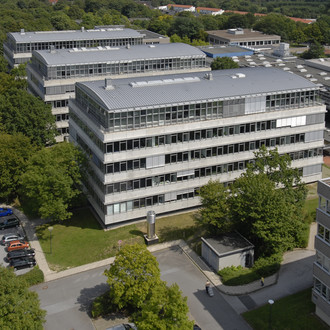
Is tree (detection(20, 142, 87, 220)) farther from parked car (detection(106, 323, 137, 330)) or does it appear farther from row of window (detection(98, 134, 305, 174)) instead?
parked car (detection(106, 323, 137, 330))

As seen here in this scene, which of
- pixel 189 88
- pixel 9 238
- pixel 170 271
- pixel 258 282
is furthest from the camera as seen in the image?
pixel 189 88

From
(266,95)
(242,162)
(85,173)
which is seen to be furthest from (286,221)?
(85,173)

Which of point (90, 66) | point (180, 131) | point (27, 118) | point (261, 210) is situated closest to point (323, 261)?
point (261, 210)

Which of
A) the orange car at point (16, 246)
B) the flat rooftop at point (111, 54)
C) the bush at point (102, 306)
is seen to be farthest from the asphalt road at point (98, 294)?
the flat rooftop at point (111, 54)

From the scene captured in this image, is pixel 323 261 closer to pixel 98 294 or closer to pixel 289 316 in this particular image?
pixel 289 316

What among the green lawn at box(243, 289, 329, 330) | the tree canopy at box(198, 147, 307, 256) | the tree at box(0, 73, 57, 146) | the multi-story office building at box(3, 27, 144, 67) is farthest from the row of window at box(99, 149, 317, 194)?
the multi-story office building at box(3, 27, 144, 67)

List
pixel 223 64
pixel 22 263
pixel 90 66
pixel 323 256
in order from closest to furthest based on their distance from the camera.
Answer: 1. pixel 323 256
2. pixel 22 263
3. pixel 90 66
4. pixel 223 64

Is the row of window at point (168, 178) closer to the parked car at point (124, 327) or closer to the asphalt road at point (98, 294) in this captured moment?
the asphalt road at point (98, 294)
